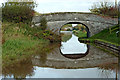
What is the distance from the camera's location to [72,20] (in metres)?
23.3

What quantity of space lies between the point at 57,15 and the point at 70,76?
56.5 ft

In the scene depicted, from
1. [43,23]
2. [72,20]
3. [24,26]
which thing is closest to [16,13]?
[24,26]

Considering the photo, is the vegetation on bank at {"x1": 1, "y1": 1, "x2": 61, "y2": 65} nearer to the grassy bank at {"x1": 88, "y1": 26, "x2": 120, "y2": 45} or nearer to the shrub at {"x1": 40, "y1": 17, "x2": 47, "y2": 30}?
the shrub at {"x1": 40, "y1": 17, "x2": 47, "y2": 30}

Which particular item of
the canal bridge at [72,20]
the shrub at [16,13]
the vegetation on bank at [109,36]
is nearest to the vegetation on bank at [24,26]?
the shrub at [16,13]

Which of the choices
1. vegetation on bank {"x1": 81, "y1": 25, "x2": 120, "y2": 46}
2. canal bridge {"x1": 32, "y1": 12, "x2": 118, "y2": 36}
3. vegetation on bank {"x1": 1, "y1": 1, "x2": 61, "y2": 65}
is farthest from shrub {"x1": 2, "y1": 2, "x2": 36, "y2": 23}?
vegetation on bank {"x1": 81, "y1": 25, "x2": 120, "y2": 46}

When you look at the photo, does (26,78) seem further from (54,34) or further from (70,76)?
(54,34)

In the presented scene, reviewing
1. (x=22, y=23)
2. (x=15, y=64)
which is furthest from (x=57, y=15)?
(x=15, y=64)

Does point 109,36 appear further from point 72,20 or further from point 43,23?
point 43,23

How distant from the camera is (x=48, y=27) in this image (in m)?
23.0

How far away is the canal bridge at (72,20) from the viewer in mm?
23078

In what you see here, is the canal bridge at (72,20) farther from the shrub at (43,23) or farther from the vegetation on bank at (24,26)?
the vegetation on bank at (24,26)

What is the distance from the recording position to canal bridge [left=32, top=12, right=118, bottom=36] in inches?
909

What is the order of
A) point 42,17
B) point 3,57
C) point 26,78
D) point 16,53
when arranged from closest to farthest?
point 26,78 → point 3,57 → point 16,53 → point 42,17

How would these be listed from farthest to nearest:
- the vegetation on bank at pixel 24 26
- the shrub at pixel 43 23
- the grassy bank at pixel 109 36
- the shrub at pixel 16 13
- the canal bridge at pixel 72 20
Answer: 1. the canal bridge at pixel 72 20
2. the shrub at pixel 43 23
3. the shrub at pixel 16 13
4. the vegetation on bank at pixel 24 26
5. the grassy bank at pixel 109 36
